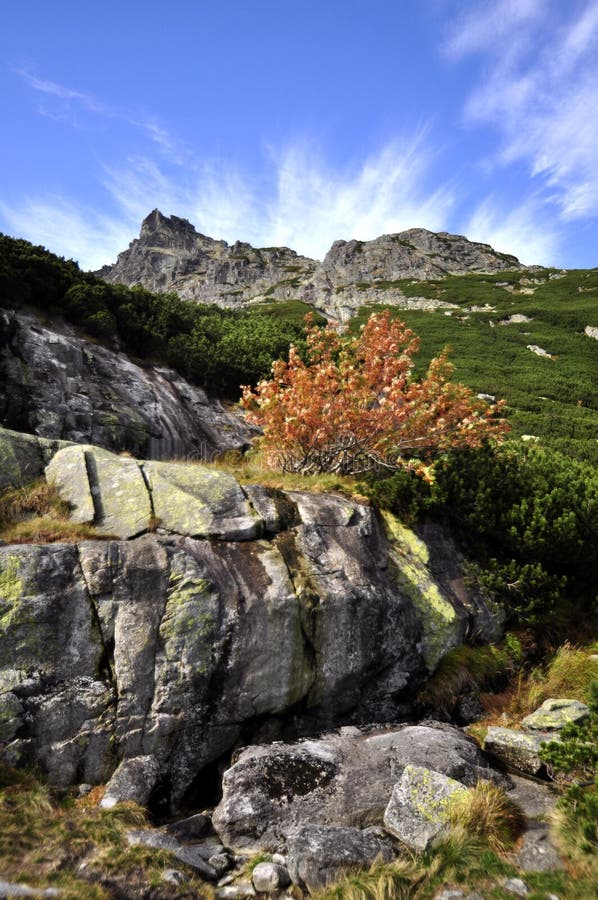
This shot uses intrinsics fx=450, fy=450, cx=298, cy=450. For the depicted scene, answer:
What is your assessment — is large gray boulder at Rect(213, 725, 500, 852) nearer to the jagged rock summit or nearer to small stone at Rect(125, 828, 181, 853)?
small stone at Rect(125, 828, 181, 853)

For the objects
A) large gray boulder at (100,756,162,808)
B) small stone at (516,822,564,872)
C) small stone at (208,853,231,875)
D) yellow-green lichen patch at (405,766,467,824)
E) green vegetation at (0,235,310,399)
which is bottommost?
small stone at (208,853,231,875)

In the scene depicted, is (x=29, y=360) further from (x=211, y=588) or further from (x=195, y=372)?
(x=211, y=588)

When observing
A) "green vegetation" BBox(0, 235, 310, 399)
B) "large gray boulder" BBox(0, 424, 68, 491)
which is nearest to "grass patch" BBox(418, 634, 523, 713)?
"large gray boulder" BBox(0, 424, 68, 491)

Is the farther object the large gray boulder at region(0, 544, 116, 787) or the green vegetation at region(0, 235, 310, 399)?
the green vegetation at region(0, 235, 310, 399)

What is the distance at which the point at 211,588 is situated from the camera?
7.12m

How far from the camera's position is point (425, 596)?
9.21 meters

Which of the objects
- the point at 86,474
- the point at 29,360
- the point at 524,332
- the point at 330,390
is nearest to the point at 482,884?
the point at 86,474

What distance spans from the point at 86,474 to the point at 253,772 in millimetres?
5844

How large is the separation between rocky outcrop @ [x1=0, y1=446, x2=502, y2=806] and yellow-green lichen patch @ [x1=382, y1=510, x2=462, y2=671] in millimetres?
41

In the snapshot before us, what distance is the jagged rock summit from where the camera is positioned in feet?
319

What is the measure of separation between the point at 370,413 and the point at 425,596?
4.46 meters

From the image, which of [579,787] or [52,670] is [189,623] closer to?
[52,670]

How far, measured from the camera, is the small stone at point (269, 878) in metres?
4.41

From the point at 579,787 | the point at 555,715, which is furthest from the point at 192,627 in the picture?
the point at 555,715
